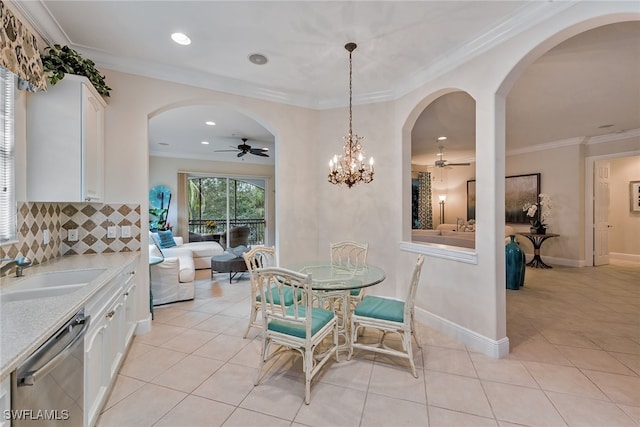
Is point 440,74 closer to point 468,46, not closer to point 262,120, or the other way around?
point 468,46

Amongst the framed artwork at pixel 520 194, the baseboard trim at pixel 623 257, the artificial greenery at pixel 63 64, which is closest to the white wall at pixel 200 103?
the artificial greenery at pixel 63 64

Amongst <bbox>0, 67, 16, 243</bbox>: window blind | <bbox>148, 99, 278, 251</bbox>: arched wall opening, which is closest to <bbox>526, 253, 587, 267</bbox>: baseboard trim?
<bbox>148, 99, 278, 251</bbox>: arched wall opening

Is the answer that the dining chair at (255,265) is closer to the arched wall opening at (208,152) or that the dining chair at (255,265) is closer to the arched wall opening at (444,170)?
the arched wall opening at (208,152)

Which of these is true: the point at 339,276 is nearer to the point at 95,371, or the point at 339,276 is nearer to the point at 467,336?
the point at 467,336

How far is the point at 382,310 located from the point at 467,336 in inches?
39.8

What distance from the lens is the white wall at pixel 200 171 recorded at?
7359 mm

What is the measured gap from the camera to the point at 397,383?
6.95 ft

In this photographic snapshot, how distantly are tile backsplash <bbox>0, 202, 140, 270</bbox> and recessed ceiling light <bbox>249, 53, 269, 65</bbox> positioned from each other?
1.97 metres

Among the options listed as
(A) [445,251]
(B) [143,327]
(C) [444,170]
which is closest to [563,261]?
(C) [444,170]

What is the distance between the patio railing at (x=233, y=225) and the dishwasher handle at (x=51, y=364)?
6790 mm

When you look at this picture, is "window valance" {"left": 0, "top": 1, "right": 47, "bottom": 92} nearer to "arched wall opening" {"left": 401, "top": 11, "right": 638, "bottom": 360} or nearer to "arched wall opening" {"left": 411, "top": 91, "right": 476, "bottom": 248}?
"arched wall opening" {"left": 401, "top": 11, "right": 638, "bottom": 360}

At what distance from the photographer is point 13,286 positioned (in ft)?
5.52

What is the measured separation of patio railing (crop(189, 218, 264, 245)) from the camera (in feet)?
25.7

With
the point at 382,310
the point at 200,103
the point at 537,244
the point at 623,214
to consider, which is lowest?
the point at 382,310
